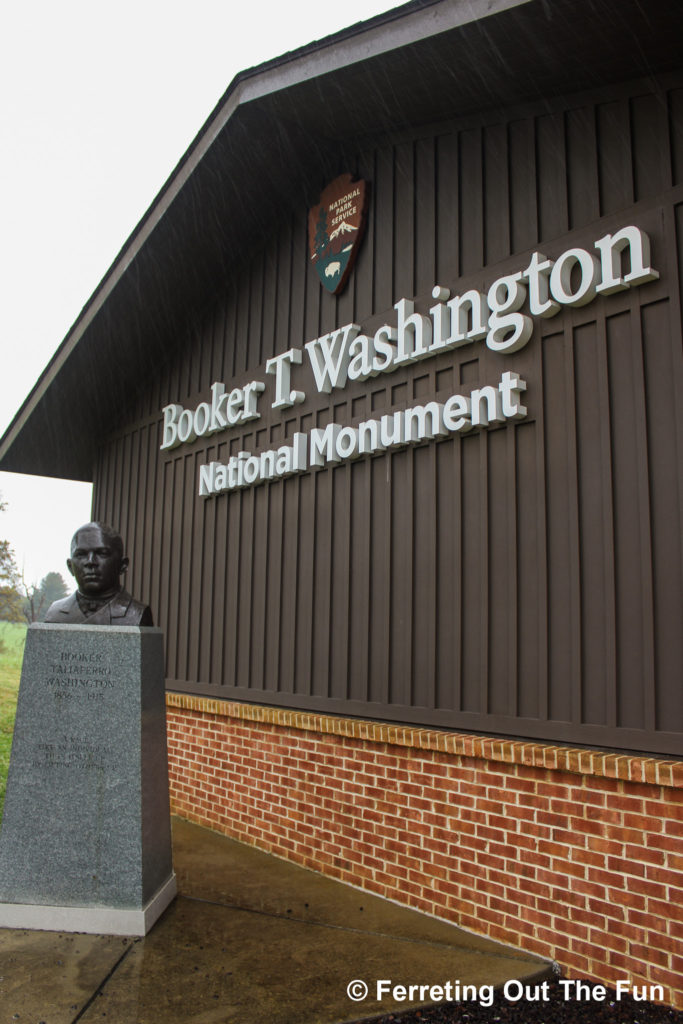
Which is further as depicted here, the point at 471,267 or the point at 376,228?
the point at 376,228

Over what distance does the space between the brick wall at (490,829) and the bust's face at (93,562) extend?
2113 mm

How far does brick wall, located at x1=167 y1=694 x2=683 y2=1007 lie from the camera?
13.7 ft

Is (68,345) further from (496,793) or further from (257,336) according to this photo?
(496,793)

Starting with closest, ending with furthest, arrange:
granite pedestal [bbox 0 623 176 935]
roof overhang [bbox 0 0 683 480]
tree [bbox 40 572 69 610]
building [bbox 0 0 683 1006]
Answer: building [bbox 0 0 683 1006] → roof overhang [bbox 0 0 683 480] → granite pedestal [bbox 0 623 176 935] → tree [bbox 40 572 69 610]

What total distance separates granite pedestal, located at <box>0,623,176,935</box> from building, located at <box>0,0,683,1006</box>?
1.76 m

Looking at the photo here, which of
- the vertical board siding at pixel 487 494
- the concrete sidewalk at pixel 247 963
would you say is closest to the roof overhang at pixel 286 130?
the vertical board siding at pixel 487 494

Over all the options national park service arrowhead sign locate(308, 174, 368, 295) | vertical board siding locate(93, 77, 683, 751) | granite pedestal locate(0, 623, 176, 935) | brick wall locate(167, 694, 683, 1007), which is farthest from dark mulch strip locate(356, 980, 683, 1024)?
national park service arrowhead sign locate(308, 174, 368, 295)

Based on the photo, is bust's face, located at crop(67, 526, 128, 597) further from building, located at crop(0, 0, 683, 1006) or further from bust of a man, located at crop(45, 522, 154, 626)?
building, located at crop(0, 0, 683, 1006)

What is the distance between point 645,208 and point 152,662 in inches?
162

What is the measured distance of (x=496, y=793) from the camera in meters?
5.05

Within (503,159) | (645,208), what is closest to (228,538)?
(503,159)

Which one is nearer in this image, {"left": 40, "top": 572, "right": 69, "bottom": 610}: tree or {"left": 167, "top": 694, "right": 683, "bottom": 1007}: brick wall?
{"left": 167, "top": 694, "right": 683, "bottom": 1007}: brick wall

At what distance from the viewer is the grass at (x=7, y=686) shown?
13.4 meters

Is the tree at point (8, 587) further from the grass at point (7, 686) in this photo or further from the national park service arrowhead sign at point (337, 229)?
the national park service arrowhead sign at point (337, 229)
